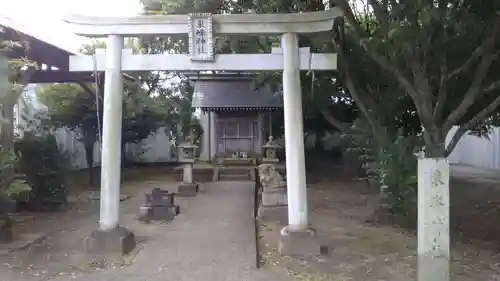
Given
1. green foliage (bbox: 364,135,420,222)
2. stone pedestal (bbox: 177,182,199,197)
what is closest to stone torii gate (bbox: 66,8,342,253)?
green foliage (bbox: 364,135,420,222)

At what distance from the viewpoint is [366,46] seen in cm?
912

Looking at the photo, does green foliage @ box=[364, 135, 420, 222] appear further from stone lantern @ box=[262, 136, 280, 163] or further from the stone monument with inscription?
stone lantern @ box=[262, 136, 280, 163]

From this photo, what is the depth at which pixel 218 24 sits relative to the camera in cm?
830

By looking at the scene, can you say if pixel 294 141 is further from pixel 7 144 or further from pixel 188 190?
pixel 188 190

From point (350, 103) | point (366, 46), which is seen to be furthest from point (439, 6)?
point (350, 103)

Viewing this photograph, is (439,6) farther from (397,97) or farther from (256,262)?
(397,97)

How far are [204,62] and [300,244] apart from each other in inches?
118

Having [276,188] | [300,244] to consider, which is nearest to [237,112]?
[276,188]

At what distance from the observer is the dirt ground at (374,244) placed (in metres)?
7.28

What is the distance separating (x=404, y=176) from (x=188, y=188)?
7.37 meters

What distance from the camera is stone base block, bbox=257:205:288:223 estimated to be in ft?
37.8

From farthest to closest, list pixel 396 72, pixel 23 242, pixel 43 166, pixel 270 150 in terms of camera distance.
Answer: pixel 270 150
pixel 43 166
pixel 396 72
pixel 23 242

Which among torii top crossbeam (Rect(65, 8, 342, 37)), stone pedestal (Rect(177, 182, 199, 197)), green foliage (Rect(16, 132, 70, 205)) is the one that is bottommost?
stone pedestal (Rect(177, 182, 199, 197))

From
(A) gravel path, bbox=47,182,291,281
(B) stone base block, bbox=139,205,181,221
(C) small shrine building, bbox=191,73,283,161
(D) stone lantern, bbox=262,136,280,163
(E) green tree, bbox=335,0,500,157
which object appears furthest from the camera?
(C) small shrine building, bbox=191,73,283,161
